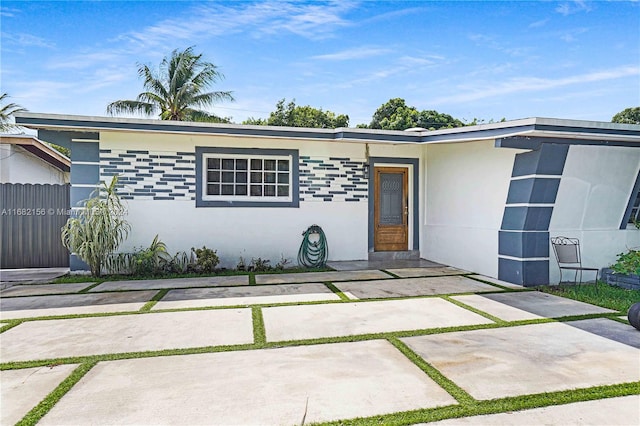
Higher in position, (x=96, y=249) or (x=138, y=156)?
(x=138, y=156)

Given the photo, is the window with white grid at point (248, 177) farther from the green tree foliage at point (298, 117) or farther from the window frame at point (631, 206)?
the green tree foliage at point (298, 117)

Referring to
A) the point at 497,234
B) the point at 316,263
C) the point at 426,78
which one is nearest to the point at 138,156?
the point at 316,263

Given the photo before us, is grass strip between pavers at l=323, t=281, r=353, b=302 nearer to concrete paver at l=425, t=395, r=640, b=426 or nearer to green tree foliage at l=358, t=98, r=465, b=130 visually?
concrete paver at l=425, t=395, r=640, b=426

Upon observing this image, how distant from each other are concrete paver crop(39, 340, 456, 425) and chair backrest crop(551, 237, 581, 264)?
465 centimetres

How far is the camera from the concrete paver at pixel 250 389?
8.71ft

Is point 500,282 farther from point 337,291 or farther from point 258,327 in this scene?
point 258,327

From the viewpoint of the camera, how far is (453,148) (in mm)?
8609

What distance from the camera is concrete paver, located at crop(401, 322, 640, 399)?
3.11 meters

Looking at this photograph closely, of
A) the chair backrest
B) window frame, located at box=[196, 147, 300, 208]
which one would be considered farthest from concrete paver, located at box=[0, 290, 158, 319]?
the chair backrest

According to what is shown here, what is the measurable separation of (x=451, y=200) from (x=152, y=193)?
6.08 metres

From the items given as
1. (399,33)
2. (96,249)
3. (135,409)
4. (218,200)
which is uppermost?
(399,33)

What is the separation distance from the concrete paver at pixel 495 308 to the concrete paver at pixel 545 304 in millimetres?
119

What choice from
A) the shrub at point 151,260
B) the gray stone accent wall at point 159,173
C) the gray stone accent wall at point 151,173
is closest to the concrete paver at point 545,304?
the gray stone accent wall at point 159,173

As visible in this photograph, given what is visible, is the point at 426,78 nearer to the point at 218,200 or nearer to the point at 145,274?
the point at 218,200
